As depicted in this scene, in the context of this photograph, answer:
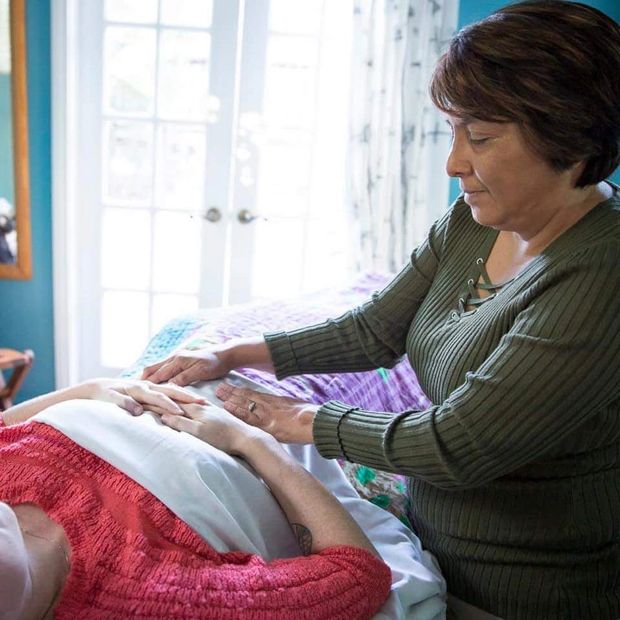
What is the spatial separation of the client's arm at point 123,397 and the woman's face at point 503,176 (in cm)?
60

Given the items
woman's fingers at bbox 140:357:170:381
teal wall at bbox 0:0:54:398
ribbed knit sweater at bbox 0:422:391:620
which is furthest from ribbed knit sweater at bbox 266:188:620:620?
teal wall at bbox 0:0:54:398

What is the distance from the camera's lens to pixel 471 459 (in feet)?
3.57

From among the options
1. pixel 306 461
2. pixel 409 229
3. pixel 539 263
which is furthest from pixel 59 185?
pixel 539 263

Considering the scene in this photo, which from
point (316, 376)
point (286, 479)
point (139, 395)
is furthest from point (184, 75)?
point (286, 479)

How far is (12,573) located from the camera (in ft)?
2.80

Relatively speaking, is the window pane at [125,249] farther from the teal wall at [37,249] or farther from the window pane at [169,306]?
the teal wall at [37,249]

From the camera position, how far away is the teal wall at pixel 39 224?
327cm

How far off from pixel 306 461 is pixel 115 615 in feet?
1.78

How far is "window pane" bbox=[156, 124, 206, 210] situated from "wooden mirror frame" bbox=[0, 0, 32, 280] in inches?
22.8

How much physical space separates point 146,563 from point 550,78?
848 millimetres

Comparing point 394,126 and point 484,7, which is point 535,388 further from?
point 484,7

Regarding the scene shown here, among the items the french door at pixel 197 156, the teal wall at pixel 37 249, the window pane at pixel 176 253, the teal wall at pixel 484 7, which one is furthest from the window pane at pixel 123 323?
the teal wall at pixel 484 7

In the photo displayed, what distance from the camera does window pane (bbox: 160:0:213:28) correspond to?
334 cm

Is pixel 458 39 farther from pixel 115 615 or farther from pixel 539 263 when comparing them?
pixel 115 615
